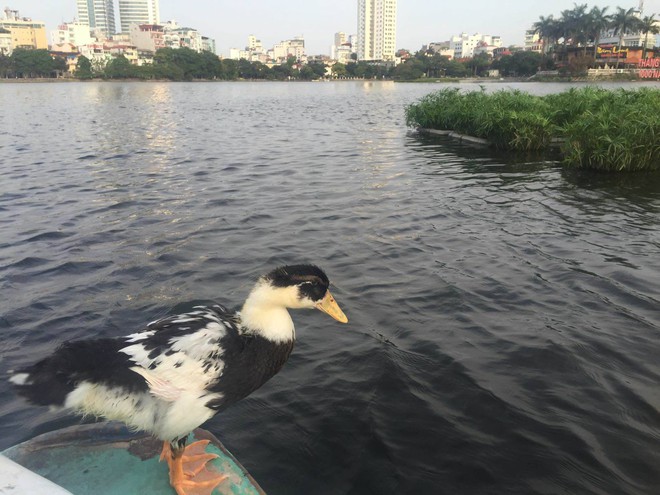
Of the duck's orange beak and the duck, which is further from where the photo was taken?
the duck's orange beak

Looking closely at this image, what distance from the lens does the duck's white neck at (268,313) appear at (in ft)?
12.7

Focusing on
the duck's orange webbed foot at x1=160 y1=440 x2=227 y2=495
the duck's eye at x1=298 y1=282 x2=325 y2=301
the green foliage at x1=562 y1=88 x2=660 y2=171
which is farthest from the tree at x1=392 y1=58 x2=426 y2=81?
the duck's orange webbed foot at x1=160 y1=440 x2=227 y2=495

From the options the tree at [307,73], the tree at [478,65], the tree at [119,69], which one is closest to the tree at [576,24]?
the tree at [478,65]

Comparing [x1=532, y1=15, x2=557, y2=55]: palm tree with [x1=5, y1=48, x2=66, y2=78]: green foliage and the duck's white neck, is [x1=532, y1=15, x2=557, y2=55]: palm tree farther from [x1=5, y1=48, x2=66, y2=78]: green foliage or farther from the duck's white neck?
the duck's white neck

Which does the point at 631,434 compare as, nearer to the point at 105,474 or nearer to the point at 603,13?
the point at 105,474

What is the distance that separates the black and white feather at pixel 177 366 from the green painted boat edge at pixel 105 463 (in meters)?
0.45

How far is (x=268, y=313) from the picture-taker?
153 inches

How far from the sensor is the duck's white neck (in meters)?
3.86

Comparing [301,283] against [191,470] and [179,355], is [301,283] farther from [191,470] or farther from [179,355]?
[191,470]

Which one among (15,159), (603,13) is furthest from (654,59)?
(15,159)

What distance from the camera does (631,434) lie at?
491 centimetres

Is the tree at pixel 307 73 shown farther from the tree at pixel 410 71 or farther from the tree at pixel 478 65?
the tree at pixel 478 65

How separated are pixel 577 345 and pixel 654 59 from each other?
16133cm

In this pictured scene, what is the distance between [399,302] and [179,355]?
15.9 ft
